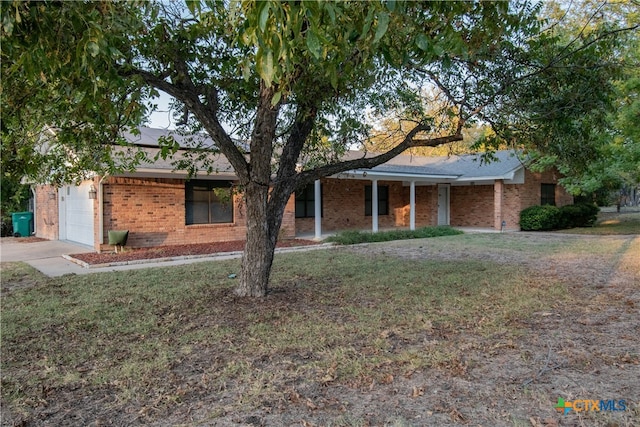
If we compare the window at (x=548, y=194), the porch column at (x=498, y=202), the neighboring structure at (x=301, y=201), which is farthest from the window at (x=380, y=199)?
the window at (x=548, y=194)

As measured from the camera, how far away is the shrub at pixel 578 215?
20.2m

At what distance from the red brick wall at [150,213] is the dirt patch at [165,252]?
1.25 ft

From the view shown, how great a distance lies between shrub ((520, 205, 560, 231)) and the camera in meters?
19.0

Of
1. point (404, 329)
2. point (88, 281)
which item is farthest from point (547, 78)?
point (88, 281)

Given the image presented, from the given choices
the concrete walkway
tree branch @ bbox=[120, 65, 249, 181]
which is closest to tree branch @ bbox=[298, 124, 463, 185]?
tree branch @ bbox=[120, 65, 249, 181]

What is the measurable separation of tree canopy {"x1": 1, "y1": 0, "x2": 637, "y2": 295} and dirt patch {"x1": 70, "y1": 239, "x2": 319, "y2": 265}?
4.27 meters

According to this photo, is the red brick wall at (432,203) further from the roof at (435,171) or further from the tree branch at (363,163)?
the tree branch at (363,163)

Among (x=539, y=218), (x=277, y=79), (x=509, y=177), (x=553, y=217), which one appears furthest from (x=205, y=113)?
(x=553, y=217)

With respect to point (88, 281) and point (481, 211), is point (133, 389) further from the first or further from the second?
point (481, 211)

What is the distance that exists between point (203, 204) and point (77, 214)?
4603mm

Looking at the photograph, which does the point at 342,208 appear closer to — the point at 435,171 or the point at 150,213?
the point at 435,171

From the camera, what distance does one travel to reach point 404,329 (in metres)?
5.13

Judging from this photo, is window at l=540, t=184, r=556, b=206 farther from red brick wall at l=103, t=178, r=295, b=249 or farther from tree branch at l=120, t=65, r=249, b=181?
tree branch at l=120, t=65, r=249, b=181

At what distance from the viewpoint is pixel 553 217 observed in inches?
767
